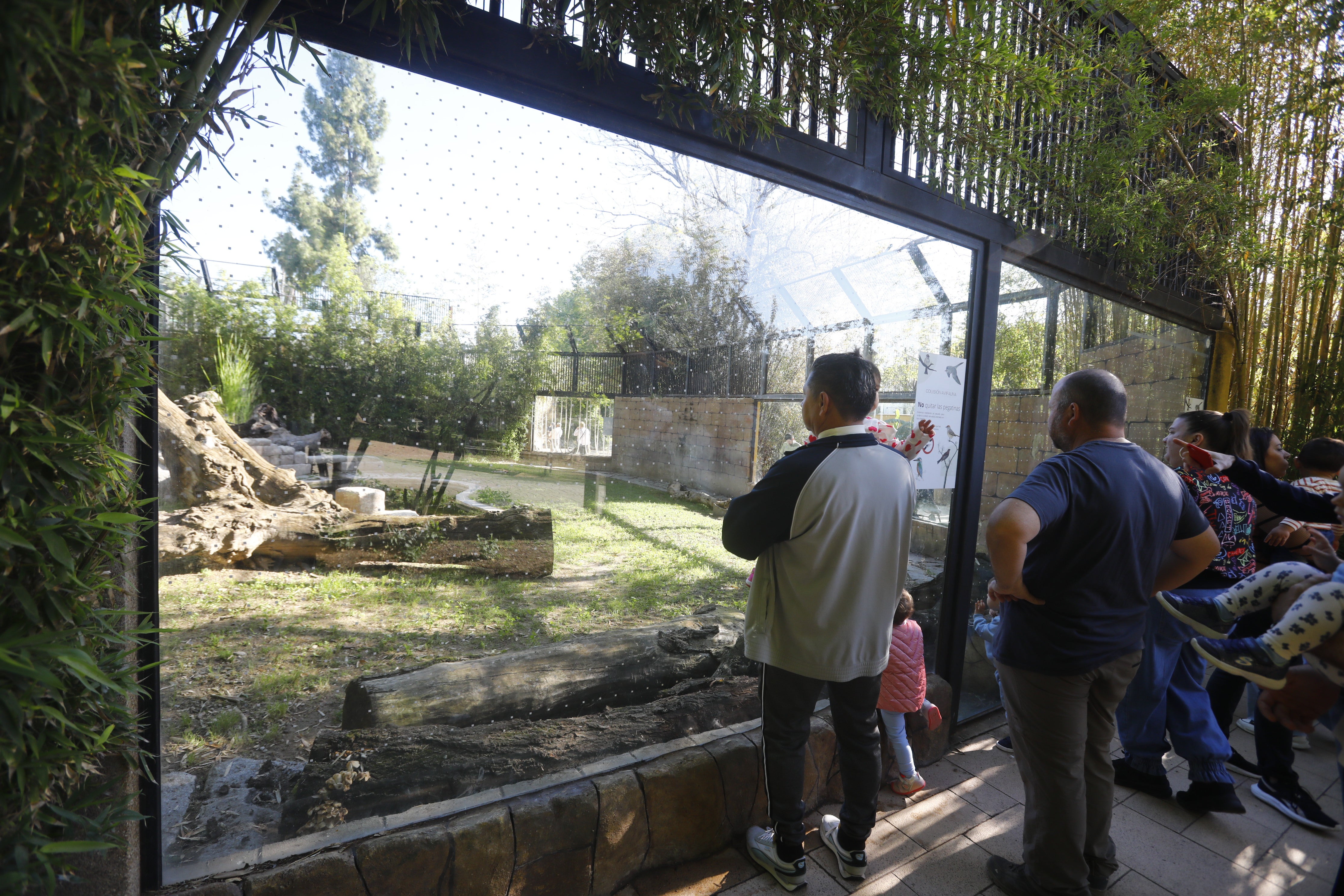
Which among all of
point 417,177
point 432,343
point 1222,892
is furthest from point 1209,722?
point 417,177

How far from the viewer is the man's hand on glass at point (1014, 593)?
1.79 metres

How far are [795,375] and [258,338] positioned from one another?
6.18 ft

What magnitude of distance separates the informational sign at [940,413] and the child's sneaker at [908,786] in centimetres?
124

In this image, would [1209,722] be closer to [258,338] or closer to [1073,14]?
[1073,14]

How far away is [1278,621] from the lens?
1654mm

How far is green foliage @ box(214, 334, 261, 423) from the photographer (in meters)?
1.46

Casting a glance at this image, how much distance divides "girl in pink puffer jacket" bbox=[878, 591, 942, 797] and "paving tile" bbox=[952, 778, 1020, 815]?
0.81 ft

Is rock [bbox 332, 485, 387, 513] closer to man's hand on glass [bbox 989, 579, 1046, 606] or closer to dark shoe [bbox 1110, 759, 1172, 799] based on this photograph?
man's hand on glass [bbox 989, 579, 1046, 606]

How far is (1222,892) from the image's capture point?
80.1 inches

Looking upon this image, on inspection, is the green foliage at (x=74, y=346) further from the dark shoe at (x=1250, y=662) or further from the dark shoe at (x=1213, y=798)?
the dark shoe at (x=1213, y=798)

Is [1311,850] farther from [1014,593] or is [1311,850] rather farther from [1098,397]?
[1098,397]

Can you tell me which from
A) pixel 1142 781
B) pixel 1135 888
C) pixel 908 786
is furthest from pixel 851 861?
pixel 1142 781

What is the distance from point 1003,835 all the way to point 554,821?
1.73 m

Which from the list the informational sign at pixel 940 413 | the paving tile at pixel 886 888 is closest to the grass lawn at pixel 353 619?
the paving tile at pixel 886 888
